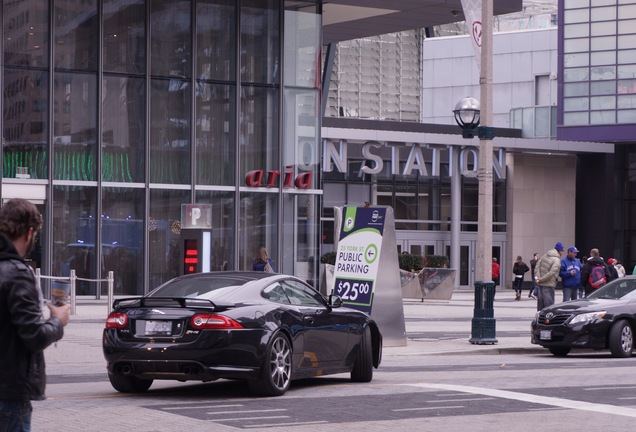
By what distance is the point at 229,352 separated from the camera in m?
12.6

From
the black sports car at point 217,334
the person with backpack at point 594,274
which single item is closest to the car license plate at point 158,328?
the black sports car at point 217,334

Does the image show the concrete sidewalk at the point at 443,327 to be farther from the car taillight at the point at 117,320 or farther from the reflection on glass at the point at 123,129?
the car taillight at the point at 117,320

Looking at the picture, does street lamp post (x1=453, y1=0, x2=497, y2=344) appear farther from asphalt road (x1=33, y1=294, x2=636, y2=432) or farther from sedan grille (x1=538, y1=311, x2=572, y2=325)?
asphalt road (x1=33, y1=294, x2=636, y2=432)

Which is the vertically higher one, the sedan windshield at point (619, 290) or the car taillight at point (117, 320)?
the car taillight at point (117, 320)

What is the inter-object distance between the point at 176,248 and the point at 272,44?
6.46m

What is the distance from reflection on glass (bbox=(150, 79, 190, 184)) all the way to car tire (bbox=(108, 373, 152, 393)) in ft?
66.3

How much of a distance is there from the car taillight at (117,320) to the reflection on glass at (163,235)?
20.2 metres

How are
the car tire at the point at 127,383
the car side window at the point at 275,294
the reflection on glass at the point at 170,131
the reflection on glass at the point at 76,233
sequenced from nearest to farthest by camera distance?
1. the car tire at the point at 127,383
2. the car side window at the point at 275,294
3. the reflection on glass at the point at 76,233
4. the reflection on glass at the point at 170,131

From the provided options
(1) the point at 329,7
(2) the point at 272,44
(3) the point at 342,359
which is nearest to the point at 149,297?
(3) the point at 342,359

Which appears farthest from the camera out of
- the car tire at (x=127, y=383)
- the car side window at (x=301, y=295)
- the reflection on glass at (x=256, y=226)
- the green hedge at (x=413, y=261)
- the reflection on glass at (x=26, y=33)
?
the green hedge at (x=413, y=261)

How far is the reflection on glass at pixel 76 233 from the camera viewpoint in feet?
105

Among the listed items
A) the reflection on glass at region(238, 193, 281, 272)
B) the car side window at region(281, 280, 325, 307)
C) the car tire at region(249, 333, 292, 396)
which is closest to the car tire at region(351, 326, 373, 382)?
the car side window at region(281, 280, 325, 307)

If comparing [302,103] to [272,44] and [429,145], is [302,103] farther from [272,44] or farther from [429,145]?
[429,145]

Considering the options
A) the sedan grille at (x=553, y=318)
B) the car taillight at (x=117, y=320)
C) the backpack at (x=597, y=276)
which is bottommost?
the sedan grille at (x=553, y=318)
